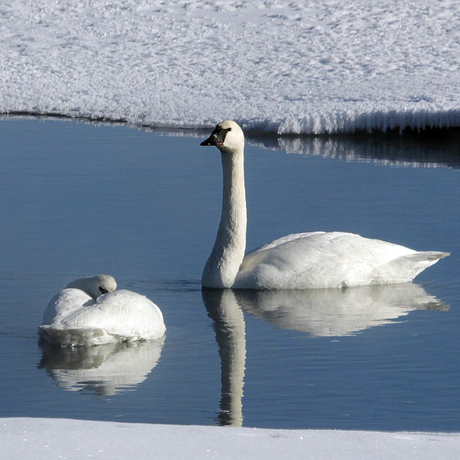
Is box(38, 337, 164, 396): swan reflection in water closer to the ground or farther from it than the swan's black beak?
closer to the ground

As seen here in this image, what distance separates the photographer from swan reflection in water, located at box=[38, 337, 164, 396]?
5941mm

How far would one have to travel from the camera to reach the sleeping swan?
6.62 meters

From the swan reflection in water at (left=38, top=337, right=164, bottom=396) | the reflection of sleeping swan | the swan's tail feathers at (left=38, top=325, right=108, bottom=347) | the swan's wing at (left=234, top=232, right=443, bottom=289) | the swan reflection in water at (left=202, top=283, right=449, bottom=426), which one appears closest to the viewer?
the swan reflection in water at (left=38, top=337, right=164, bottom=396)

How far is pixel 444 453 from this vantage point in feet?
13.1

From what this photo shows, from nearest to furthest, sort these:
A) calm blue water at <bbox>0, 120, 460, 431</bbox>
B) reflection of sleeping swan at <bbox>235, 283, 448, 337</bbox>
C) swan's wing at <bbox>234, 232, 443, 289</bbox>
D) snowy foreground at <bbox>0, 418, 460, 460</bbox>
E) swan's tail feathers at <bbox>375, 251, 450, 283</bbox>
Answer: snowy foreground at <bbox>0, 418, 460, 460</bbox> < calm blue water at <bbox>0, 120, 460, 431</bbox> < reflection of sleeping swan at <bbox>235, 283, 448, 337</bbox> < swan's wing at <bbox>234, 232, 443, 289</bbox> < swan's tail feathers at <bbox>375, 251, 450, 283</bbox>

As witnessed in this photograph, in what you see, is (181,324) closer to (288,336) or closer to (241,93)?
(288,336)

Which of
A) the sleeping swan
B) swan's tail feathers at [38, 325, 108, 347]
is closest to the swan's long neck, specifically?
the sleeping swan

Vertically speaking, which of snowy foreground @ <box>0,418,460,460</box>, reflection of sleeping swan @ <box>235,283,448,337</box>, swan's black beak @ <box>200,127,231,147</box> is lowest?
reflection of sleeping swan @ <box>235,283,448,337</box>

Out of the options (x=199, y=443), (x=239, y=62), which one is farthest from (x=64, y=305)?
(x=239, y=62)

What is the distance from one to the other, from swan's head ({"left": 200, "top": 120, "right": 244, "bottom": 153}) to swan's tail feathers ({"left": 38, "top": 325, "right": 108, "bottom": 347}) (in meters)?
2.20

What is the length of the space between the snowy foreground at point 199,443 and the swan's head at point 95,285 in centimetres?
269

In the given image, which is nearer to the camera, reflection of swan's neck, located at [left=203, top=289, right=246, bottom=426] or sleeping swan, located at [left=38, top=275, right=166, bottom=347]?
reflection of swan's neck, located at [left=203, top=289, right=246, bottom=426]

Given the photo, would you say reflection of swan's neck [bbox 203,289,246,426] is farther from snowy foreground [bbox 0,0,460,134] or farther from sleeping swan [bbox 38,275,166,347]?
snowy foreground [bbox 0,0,460,134]

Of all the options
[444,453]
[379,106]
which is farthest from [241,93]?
[444,453]
